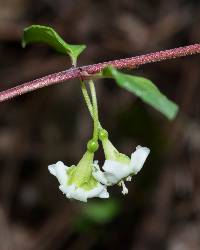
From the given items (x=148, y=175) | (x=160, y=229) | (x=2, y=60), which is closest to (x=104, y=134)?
(x=148, y=175)

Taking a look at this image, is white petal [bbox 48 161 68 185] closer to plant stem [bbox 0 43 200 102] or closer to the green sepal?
the green sepal

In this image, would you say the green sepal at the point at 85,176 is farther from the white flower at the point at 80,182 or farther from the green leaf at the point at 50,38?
the green leaf at the point at 50,38

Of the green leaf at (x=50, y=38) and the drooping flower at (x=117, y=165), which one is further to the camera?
the green leaf at (x=50, y=38)

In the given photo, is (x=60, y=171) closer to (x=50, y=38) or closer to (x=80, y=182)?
(x=80, y=182)

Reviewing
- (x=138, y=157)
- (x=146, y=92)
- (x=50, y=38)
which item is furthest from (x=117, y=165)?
(x=50, y=38)

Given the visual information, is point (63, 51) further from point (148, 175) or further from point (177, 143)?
Answer: point (177, 143)

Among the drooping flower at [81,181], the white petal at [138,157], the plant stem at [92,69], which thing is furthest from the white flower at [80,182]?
the plant stem at [92,69]

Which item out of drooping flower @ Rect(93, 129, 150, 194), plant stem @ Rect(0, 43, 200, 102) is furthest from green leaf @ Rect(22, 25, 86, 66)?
drooping flower @ Rect(93, 129, 150, 194)
